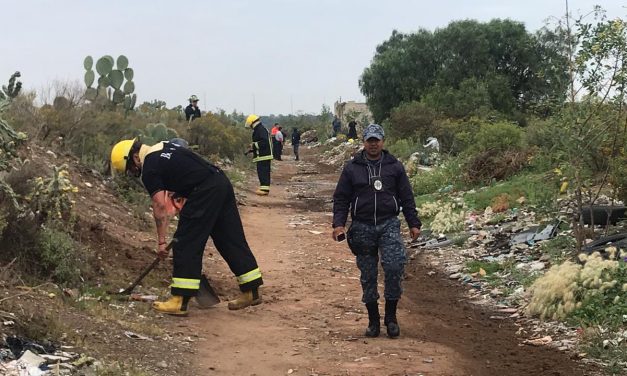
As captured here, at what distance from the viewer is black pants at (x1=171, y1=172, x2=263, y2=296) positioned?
5973 millimetres

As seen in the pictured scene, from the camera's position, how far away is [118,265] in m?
7.16

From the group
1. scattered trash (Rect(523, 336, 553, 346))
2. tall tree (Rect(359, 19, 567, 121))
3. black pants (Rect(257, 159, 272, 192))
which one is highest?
tall tree (Rect(359, 19, 567, 121))

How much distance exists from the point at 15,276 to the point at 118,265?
1.73m

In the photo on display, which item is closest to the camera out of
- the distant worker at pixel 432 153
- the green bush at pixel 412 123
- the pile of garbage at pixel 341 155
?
the distant worker at pixel 432 153

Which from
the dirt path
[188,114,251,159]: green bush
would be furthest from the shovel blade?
[188,114,251,159]: green bush

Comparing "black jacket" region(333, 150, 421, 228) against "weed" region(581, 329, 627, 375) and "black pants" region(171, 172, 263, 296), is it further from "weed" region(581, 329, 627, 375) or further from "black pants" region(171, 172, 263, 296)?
"weed" region(581, 329, 627, 375)

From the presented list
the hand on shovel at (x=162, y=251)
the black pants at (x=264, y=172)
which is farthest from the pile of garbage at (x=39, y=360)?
the black pants at (x=264, y=172)

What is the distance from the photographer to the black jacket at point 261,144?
15297 mm

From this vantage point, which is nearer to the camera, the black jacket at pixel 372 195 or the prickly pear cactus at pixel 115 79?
the black jacket at pixel 372 195

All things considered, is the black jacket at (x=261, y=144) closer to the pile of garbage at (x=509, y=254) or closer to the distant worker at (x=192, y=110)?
the pile of garbage at (x=509, y=254)

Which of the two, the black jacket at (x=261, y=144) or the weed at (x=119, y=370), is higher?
the black jacket at (x=261, y=144)

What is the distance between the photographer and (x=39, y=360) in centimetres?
400

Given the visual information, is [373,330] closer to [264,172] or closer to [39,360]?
[39,360]

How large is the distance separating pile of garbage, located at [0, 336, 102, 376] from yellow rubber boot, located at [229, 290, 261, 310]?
7.06 ft
